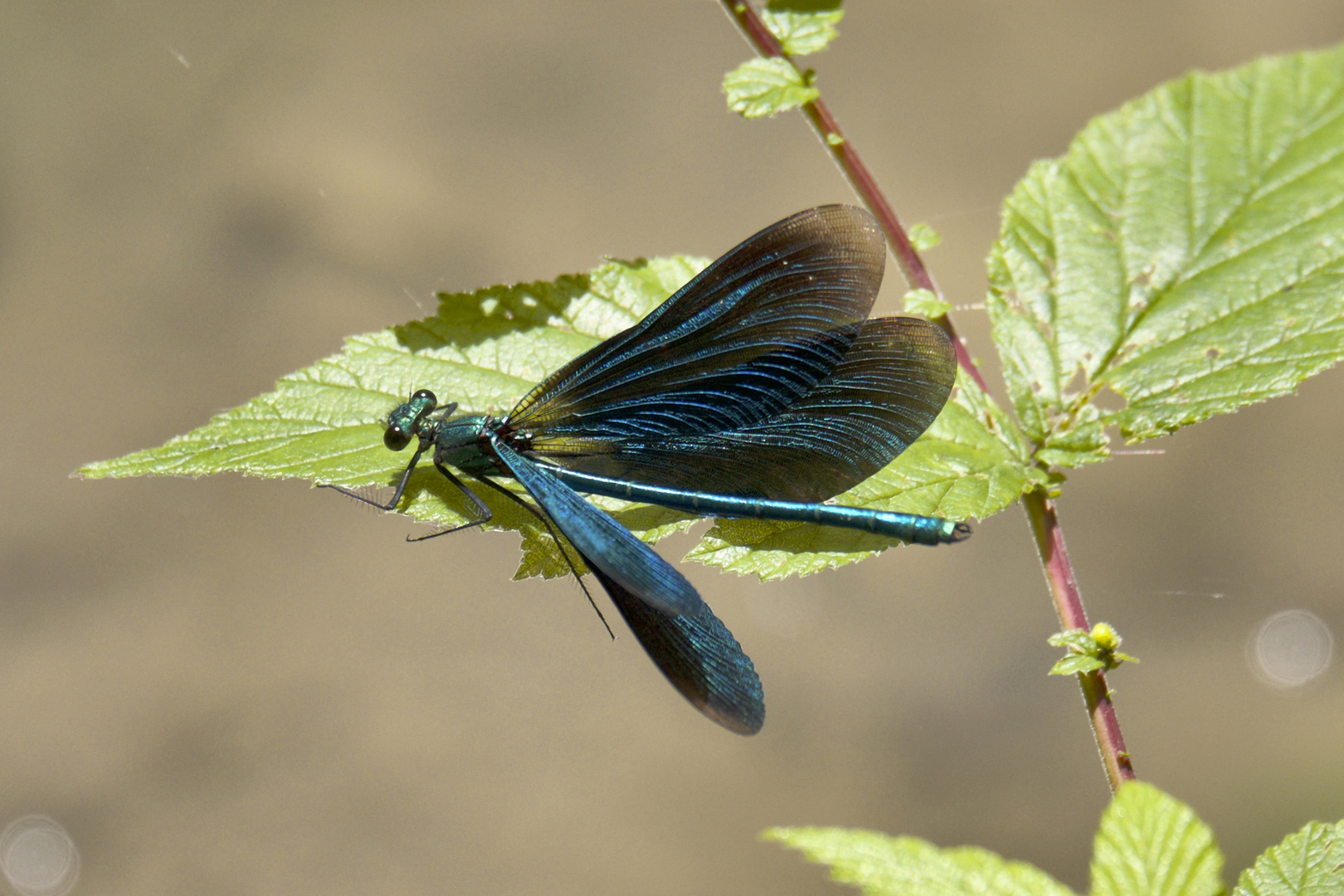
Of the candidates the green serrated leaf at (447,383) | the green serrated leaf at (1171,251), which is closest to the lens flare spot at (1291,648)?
the green serrated leaf at (1171,251)

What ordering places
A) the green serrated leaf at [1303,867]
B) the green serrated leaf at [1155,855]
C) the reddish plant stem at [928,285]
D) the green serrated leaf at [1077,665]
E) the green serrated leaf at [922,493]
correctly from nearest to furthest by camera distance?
the green serrated leaf at [1155,855] < the green serrated leaf at [1303,867] < the green serrated leaf at [1077,665] < the reddish plant stem at [928,285] < the green serrated leaf at [922,493]

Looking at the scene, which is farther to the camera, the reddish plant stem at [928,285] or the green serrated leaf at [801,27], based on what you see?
the green serrated leaf at [801,27]

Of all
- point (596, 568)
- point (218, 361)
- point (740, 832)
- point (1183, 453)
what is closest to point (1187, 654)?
point (1183, 453)

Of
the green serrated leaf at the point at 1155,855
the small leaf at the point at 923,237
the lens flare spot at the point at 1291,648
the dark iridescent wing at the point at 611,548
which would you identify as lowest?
the dark iridescent wing at the point at 611,548

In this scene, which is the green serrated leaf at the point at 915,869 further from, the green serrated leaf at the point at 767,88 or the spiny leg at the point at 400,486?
the green serrated leaf at the point at 767,88

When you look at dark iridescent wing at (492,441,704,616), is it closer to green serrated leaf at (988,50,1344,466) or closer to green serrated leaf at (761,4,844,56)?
green serrated leaf at (988,50,1344,466)

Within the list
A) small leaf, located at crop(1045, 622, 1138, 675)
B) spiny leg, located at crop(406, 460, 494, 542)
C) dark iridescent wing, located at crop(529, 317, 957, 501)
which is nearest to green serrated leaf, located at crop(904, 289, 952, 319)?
dark iridescent wing, located at crop(529, 317, 957, 501)

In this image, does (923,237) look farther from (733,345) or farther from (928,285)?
(733,345)
